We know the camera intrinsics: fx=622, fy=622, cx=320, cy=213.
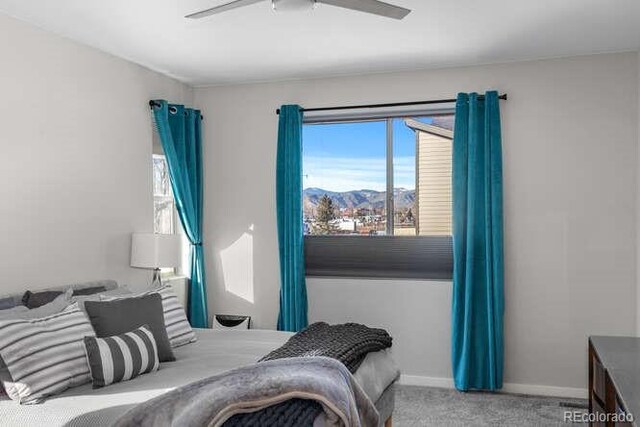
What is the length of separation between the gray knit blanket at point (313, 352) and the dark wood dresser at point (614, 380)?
3.35 ft

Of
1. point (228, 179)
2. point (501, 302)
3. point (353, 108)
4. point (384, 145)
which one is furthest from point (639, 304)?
point (228, 179)

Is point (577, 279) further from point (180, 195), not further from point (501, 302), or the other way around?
point (180, 195)

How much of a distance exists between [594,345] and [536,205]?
1794mm

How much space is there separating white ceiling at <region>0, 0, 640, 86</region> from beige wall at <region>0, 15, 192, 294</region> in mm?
176

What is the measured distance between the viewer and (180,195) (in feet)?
16.8

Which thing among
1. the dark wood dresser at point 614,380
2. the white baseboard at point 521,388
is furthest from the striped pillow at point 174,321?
the dark wood dresser at point 614,380

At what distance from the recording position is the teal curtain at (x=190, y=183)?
5098 mm

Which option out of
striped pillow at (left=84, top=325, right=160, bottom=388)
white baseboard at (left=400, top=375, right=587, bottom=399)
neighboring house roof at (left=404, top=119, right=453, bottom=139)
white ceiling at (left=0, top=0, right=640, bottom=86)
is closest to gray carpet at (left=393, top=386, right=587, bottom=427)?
white baseboard at (left=400, top=375, right=587, bottom=399)

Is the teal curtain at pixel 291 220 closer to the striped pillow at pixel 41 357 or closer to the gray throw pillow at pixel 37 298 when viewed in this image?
the gray throw pillow at pixel 37 298

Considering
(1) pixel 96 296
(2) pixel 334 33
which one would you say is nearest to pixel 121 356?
(1) pixel 96 296

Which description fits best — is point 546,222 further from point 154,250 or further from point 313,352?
point 154,250

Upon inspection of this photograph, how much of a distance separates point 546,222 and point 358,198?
1503 mm

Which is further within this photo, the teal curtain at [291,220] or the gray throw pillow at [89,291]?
the teal curtain at [291,220]

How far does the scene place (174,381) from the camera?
9.21ft
